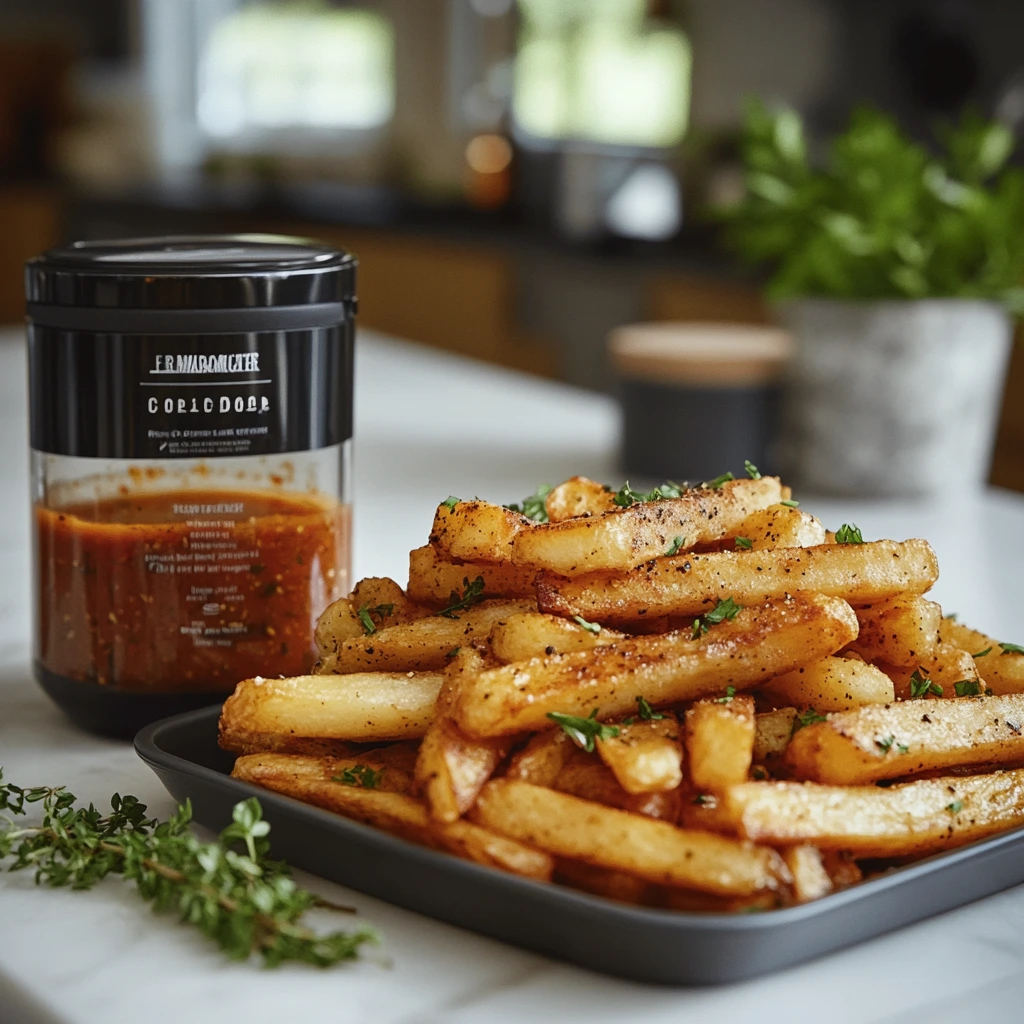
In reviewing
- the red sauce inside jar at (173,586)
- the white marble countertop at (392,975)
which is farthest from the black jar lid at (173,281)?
the white marble countertop at (392,975)

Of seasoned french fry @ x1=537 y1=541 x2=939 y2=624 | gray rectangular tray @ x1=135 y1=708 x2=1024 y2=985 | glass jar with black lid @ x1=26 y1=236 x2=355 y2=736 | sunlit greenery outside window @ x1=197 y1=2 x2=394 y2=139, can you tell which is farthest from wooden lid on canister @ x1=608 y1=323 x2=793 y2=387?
sunlit greenery outside window @ x1=197 y1=2 x2=394 y2=139

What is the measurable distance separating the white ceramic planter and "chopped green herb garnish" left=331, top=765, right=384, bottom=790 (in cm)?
146

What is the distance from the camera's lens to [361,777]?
3.31ft

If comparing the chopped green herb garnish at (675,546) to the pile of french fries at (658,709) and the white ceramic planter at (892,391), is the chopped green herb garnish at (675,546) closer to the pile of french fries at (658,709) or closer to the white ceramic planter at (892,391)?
the pile of french fries at (658,709)

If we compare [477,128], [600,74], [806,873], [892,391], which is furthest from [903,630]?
[477,128]

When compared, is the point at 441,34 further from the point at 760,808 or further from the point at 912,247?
the point at 760,808

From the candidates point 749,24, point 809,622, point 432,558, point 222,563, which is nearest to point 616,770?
point 809,622

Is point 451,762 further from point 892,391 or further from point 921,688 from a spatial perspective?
point 892,391

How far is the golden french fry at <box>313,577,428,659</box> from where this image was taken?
1146mm

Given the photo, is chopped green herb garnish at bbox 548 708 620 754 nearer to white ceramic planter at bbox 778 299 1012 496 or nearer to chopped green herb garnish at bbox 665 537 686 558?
chopped green herb garnish at bbox 665 537 686 558

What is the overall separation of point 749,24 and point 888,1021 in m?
5.61

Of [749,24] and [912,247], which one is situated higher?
[749,24]

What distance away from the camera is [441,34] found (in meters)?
7.57

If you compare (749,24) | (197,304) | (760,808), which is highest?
(749,24)
